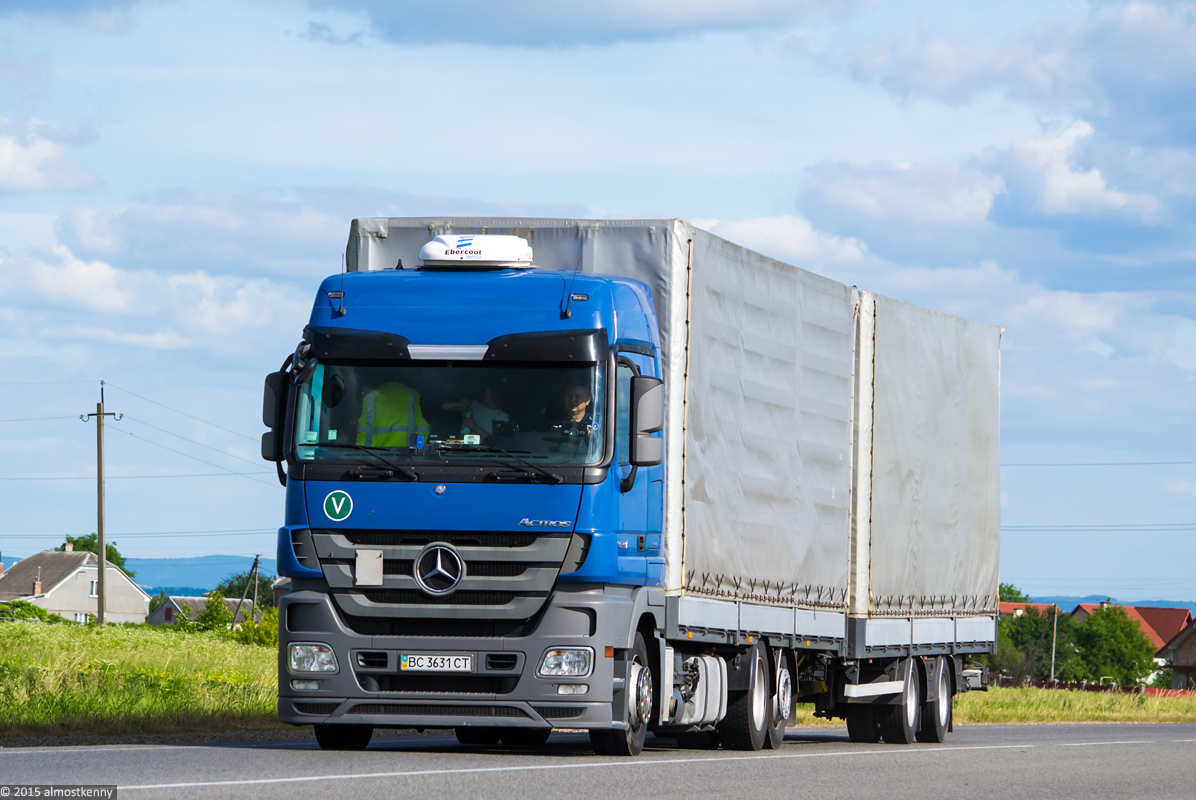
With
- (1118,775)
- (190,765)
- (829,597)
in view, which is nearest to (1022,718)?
(829,597)

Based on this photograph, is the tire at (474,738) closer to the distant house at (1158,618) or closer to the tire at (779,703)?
the tire at (779,703)

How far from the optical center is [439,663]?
12.2m

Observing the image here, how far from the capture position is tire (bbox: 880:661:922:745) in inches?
746

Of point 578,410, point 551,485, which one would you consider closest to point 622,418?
point 578,410

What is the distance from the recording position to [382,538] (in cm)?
1221

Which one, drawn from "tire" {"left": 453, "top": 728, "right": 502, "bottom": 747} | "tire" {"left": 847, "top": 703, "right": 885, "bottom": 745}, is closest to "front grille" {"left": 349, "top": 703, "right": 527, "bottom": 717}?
"tire" {"left": 453, "top": 728, "right": 502, "bottom": 747}

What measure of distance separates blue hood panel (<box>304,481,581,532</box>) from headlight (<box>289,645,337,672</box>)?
0.95 metres

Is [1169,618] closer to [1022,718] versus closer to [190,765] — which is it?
[1022,718]

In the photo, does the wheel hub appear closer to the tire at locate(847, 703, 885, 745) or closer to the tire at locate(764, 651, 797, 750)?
the tire at locate(764, 651, 797, 750)

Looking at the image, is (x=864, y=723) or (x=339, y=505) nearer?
(x=339, y=505)

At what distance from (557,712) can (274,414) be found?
2915 millimetres

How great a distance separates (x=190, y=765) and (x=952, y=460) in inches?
453

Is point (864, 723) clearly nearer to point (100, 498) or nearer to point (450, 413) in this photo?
point (450, 413)

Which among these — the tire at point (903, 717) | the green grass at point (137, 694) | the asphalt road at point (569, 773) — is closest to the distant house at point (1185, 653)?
the green grass at point (137, 694)
